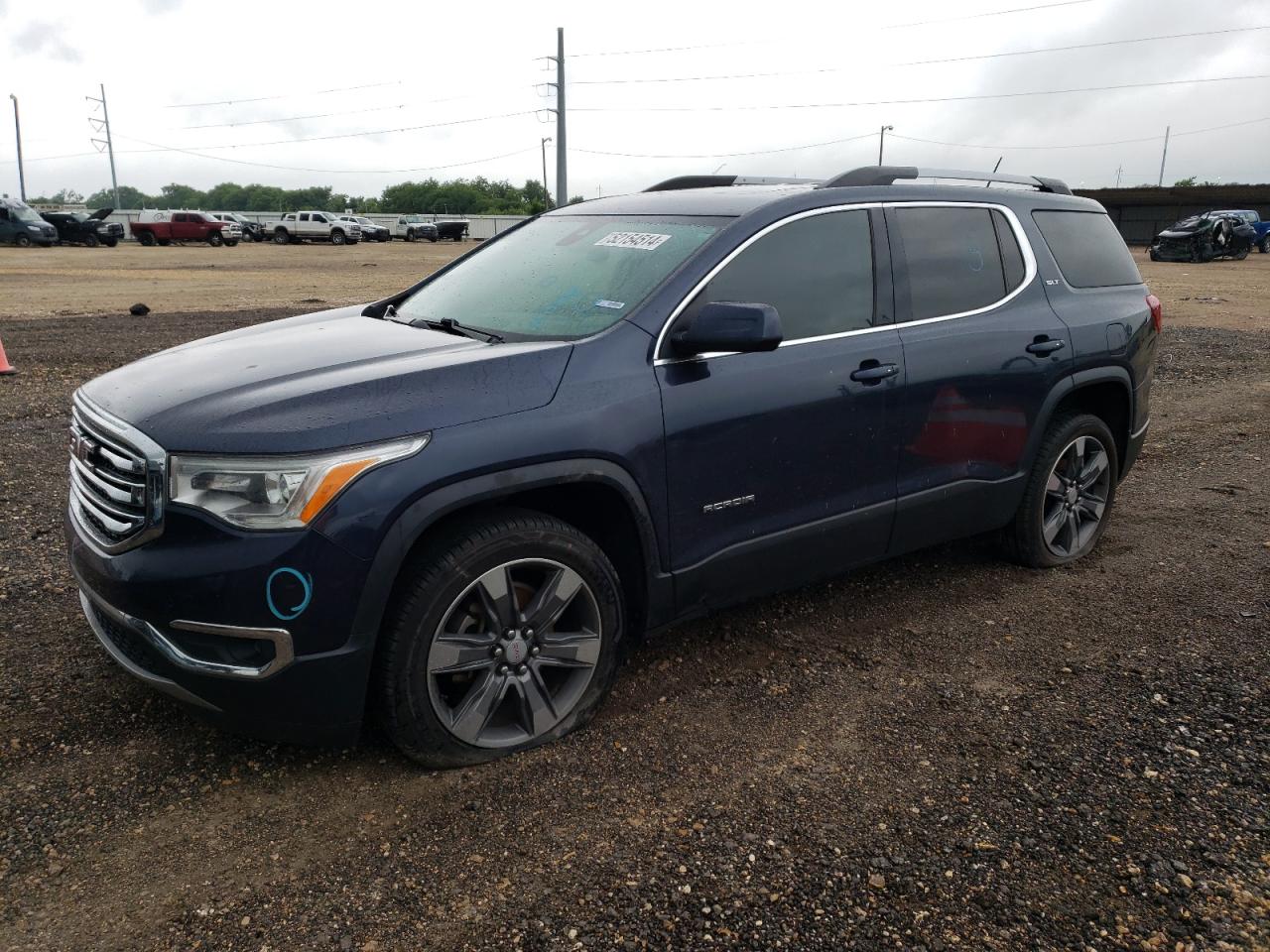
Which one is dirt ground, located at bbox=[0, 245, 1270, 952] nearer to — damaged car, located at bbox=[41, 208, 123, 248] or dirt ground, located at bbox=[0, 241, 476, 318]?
dirt ground, located at bbox=[0, 241, 476, 318]

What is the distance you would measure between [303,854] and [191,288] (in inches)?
783

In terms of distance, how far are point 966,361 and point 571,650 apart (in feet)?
6.94

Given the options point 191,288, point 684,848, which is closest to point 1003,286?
point 684,848

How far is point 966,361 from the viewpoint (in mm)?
4148

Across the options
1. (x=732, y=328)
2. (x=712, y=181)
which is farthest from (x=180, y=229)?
(x=732, y=328)

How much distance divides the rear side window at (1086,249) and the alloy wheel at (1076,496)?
805mm

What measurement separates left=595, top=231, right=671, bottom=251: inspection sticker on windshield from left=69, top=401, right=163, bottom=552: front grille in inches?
74.0

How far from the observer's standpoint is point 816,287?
3.79m

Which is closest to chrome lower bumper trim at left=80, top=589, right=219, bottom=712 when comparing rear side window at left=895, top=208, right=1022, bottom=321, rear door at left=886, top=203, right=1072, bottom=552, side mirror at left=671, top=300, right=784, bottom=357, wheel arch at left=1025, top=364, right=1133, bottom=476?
side mirror at left=671, top=300, right=784, bottom=357

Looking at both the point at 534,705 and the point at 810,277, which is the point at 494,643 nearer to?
the point at 534,705

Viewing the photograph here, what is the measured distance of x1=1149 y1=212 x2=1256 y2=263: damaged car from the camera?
33.9 meters

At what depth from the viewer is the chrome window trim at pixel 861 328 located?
336 centimetres

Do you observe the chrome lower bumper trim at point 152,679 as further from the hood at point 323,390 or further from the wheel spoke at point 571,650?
the wheel spoke at point 571,650

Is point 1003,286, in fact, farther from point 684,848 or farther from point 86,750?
Answer: point 86,750
